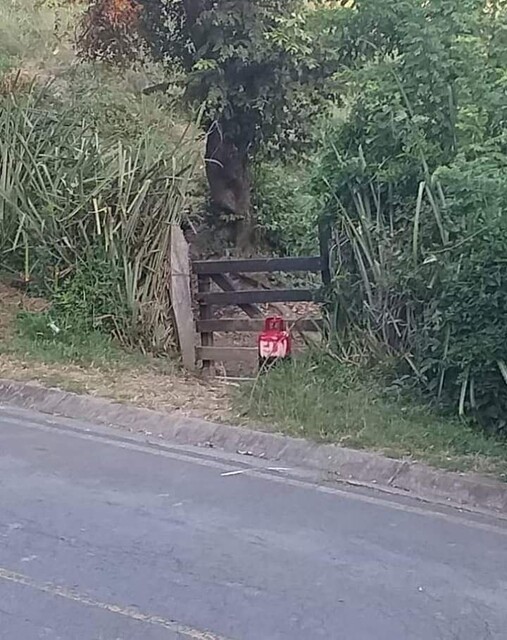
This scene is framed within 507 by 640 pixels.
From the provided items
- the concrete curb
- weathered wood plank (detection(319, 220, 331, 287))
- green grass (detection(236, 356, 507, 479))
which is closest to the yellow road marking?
the concrete curb

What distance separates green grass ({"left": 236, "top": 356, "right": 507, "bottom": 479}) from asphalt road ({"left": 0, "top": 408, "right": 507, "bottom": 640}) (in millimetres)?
628

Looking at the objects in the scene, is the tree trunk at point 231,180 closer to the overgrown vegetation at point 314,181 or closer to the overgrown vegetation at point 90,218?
the overgrown vegetation at point 314,181

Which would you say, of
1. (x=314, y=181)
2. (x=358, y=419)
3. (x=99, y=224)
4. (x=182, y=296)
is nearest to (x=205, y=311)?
(x=182, y=296)

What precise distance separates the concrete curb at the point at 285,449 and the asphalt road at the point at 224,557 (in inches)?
10.3

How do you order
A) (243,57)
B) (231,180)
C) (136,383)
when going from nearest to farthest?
(136,383) < (243,57) < (231,180)

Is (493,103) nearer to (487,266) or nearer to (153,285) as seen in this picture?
(487,266)

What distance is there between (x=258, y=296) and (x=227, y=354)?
62 centimetres

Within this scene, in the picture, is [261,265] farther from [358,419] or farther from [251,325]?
[358,419]

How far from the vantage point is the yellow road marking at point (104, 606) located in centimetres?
439

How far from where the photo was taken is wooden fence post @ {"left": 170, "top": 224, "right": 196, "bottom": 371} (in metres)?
10.5

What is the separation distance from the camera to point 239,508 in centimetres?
614

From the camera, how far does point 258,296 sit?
1016cm

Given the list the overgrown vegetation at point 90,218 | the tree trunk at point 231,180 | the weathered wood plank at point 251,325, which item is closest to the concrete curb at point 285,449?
the overgrown vegetation at point 90,218

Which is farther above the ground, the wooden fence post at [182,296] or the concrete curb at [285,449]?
the wooden fence post at [182,296]
